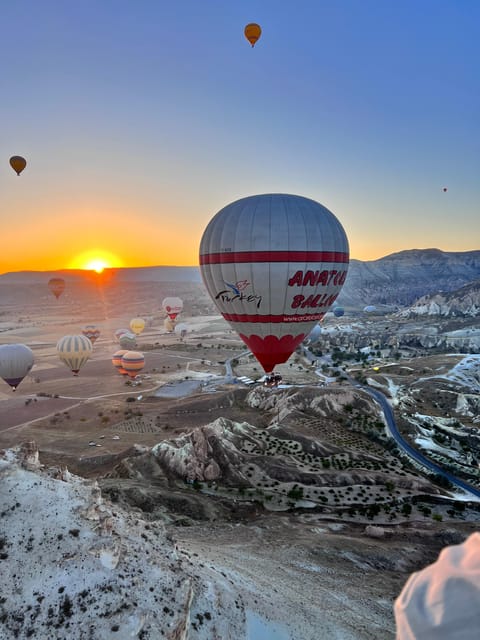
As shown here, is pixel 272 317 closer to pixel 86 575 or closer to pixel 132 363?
pixel 86 575

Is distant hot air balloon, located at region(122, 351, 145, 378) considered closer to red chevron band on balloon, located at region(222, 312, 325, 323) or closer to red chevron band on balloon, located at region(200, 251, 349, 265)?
red chevron band on balloon, located at region(222, 312, 325, 323)

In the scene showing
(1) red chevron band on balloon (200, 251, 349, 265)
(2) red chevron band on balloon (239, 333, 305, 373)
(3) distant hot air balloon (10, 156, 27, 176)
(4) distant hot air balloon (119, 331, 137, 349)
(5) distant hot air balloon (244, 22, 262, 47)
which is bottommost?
(4) distant hot air balloon (119, 331, 137, 349)

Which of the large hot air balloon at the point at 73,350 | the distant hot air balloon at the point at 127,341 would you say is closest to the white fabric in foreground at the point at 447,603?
the large hot air balloon at the point at 73,350

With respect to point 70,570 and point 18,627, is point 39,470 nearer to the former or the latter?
point 70,570

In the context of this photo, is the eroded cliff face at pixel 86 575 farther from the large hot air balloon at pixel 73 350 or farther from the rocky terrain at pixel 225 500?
the large hot air balloon at pixel 73 350

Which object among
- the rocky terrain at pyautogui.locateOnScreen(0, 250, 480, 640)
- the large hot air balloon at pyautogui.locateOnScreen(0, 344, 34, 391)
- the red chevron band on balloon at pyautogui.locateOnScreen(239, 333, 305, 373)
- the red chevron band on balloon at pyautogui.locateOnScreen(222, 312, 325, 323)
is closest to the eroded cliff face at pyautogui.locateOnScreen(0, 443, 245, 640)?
the rocky terrain at pyautogui.locateOnScreen(0, 250, 480, 640)

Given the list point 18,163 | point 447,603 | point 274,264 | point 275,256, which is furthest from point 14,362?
point 447,603

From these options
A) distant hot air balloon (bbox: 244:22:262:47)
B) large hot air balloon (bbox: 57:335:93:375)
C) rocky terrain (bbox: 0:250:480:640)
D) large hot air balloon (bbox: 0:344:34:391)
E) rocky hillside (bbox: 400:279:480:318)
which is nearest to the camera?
rocky terrain (bbox: 0:250:480:640)
